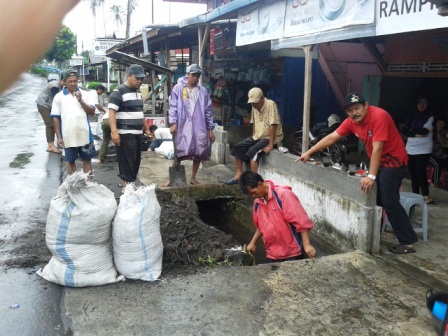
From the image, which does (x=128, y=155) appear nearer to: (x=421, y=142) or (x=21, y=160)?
(x=421, y=142)

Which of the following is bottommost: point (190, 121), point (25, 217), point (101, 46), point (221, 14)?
point (25, 217)

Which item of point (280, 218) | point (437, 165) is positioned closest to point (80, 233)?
point (280, 218)

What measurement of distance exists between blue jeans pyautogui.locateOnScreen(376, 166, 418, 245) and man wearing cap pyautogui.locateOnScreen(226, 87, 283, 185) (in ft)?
8.10

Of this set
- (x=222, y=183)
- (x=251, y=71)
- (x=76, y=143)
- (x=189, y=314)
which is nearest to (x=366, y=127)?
(x=189, y=314)

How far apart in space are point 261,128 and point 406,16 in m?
3.13

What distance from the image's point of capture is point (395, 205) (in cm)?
473

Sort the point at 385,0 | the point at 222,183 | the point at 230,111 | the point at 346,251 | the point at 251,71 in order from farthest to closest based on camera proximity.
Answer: the point at 230,111 < the point at 251,71 < the point at 222,183 < the point at 346,251 < the point at 385,0

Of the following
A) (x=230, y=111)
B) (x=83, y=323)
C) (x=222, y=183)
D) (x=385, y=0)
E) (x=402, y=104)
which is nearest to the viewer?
(x=83, y=323)

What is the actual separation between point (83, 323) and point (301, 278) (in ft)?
6.20

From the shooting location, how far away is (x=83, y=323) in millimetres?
3385

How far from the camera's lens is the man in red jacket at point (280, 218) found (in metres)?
4.32

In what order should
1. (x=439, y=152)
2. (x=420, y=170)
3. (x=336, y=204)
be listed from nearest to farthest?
(x=336, y=204) → (x=420, y=170) → (x=439, y=152)

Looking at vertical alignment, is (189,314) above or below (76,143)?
below

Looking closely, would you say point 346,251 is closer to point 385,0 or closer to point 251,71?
point 385,0
